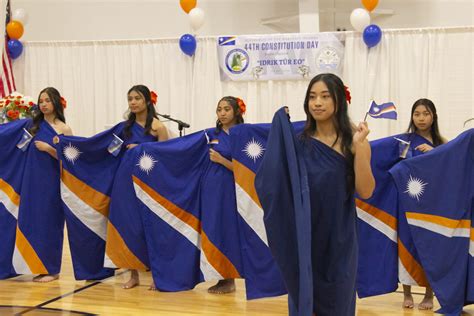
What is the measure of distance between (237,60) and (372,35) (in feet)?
5.36

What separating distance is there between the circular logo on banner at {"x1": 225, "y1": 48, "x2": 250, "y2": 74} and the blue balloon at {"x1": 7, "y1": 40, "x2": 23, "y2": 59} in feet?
9.07

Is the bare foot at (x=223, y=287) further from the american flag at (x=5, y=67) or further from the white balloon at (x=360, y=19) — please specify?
the american flag at (x=5, y=67)

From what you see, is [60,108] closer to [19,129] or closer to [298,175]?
[19,129]

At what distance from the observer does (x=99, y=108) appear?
8.55 metres

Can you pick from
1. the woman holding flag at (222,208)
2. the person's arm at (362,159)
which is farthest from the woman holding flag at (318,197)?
the woman holding flag at (222,208)

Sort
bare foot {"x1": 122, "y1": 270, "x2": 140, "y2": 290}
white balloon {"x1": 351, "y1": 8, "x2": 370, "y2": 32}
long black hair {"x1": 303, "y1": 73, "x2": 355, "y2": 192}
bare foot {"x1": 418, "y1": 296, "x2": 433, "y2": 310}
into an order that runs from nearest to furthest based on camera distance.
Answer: long black hair {"x1": 303, "y1": 73, "x2": 355, "y2": 192} < bare foot {"x1": 418, "y1": 296, "x2": 433, "y2": 310} < bare foot {"x1": 122, "y1": 270, "x2": 140, "y2": 290} < white balloon {"x1": 351, "y1": 8, "x2": 370, "y2": 32}

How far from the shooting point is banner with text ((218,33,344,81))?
7.57 meters

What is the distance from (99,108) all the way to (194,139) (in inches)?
163

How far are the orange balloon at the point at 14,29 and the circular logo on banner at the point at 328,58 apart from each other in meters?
3.85

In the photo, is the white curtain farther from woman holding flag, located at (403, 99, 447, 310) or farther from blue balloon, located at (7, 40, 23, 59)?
woman holding flag, located at (403, 99, 447, 310)

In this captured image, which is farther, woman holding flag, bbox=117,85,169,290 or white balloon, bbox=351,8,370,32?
white balloon, bbox=351,8,370,32

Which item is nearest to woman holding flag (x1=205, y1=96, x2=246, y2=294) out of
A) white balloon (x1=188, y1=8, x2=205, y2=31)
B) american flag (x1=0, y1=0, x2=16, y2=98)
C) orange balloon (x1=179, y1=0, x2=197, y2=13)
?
white balloon (x1=188, y1=8, x2=205, y2=31)

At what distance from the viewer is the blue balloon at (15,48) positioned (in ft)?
27.4

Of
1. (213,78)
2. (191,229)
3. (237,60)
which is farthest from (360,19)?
(191,229)
